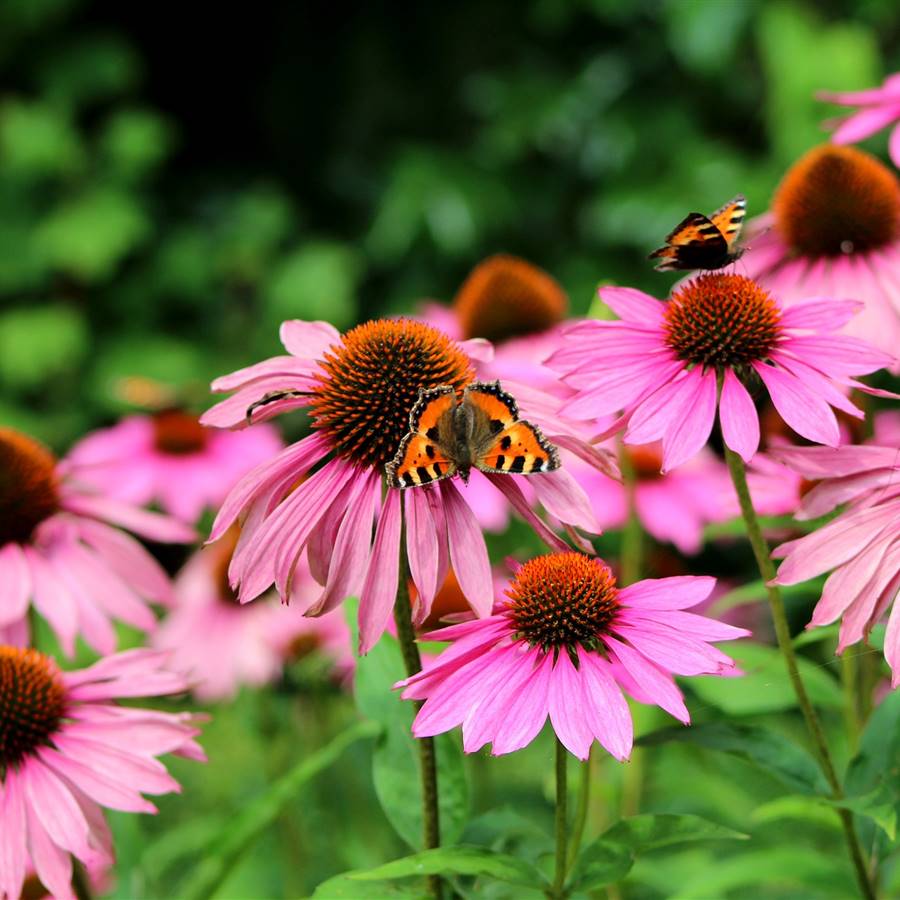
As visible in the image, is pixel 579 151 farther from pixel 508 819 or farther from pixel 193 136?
pixel 508 819

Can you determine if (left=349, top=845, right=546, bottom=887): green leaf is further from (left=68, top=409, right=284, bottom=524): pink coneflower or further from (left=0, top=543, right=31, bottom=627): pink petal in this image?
(left=68, top=409, right=284, bottom=524): pink coneflower

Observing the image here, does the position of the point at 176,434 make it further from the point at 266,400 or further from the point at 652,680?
the point at 652,680

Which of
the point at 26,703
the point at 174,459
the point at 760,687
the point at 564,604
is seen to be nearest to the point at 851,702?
the point at 760,687

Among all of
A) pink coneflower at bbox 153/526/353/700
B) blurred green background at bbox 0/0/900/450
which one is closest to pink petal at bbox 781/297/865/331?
pink coneflower at bbox 153/526/353/700

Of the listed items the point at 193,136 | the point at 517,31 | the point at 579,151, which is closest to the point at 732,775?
the point at 579,151

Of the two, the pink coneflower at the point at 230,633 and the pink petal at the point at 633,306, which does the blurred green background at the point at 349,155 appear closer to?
the pink coneflower at the point at 230,633

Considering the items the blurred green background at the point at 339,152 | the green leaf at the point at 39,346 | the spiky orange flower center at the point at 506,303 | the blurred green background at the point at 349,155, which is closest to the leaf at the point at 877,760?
the spiky orange flower center at the point at 506,303
